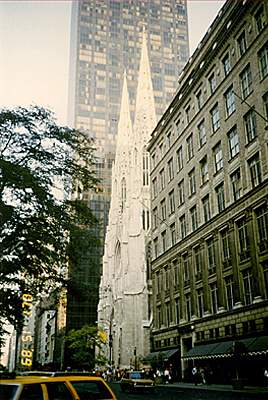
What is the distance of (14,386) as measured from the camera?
6703 mm

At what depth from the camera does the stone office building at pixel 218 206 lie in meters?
30.0

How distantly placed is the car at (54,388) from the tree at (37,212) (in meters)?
7.44

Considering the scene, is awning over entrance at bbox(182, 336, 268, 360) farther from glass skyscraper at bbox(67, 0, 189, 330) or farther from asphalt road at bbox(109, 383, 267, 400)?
glass skyscraper at bbox(67, 0, 189, 330)

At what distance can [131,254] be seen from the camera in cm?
8412

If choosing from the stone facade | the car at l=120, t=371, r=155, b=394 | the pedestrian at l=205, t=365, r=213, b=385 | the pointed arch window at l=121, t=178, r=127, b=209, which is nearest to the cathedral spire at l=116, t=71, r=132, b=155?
the stone facade

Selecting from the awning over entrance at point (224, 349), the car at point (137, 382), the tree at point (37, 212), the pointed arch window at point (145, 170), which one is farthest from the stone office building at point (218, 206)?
the pointed arch window at point (145, 170)

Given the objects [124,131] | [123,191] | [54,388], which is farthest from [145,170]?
[54,388]

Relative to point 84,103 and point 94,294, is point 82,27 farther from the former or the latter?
point 94,294

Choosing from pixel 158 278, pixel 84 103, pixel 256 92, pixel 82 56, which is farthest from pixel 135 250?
pixel 82 56

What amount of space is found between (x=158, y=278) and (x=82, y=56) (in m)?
125

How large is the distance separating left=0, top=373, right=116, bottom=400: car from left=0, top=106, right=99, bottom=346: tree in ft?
24.4

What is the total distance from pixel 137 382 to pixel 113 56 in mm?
148327

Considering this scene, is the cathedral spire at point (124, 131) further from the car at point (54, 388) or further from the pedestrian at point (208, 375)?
the car at point (54, 388)

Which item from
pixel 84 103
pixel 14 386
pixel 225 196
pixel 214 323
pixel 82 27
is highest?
pixel 82 27
